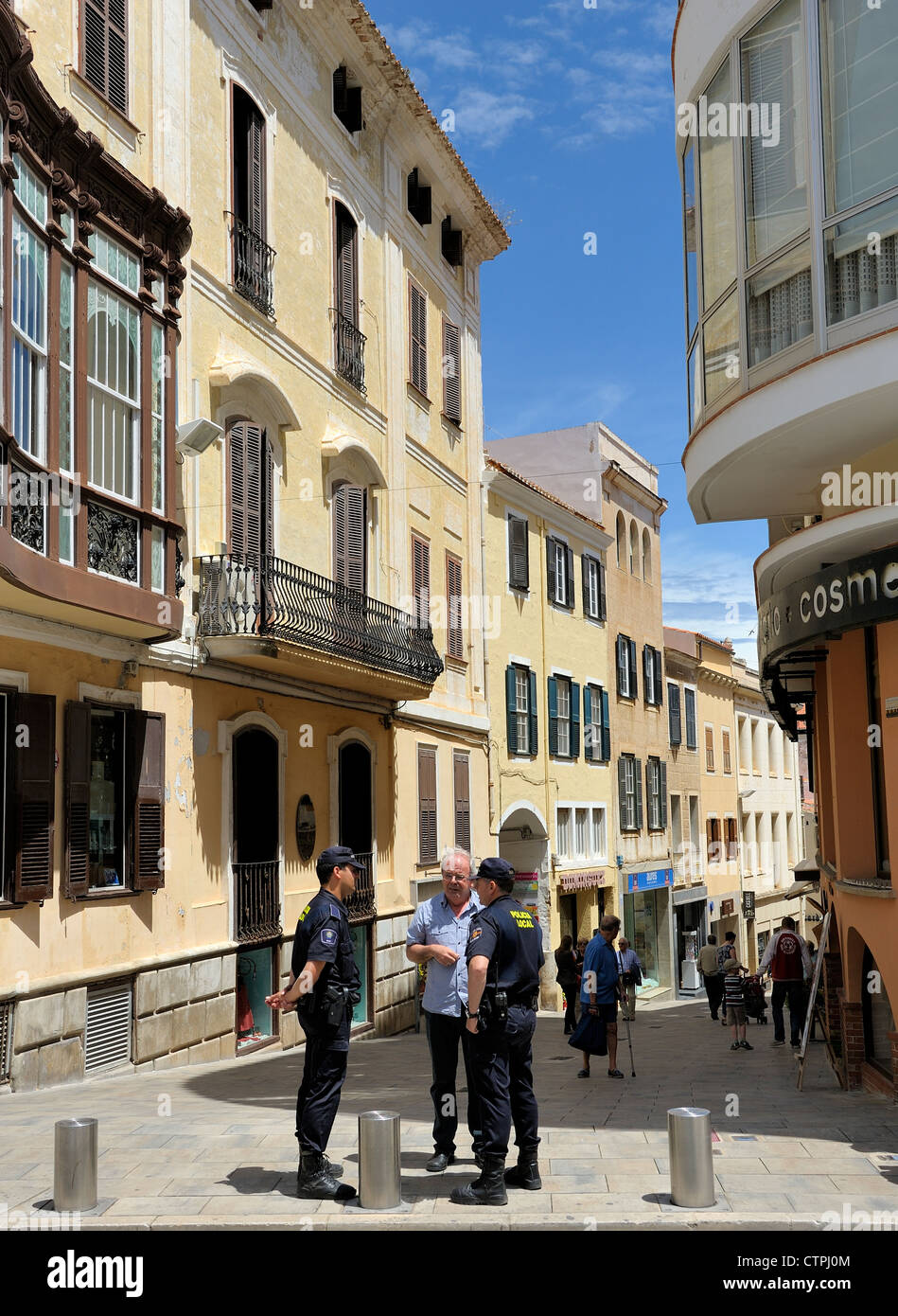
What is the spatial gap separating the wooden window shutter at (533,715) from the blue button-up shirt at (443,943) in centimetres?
2047

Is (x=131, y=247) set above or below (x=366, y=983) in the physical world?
above

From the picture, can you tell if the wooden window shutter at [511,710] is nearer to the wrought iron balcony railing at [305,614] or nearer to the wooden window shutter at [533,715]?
the wooden window shutter at [533,715]

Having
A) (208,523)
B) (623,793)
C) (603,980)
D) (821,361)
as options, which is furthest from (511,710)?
(821,361)

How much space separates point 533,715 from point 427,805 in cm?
654

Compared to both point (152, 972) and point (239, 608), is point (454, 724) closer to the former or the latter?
point (239, 608)

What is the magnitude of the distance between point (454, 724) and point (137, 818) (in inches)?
451

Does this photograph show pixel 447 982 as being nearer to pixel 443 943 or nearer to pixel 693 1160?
pixel 443 943

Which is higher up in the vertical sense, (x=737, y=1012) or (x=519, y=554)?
(x=519, y=554)

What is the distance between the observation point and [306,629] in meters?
16.5

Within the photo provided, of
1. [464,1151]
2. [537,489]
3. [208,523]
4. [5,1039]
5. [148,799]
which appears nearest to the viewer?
[464,1151]

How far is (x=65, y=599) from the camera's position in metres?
11.4

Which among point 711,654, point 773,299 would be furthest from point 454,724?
point 711,654

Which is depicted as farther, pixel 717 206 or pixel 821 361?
pixel 717 206

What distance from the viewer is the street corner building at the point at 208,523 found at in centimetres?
1179
